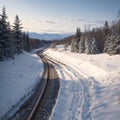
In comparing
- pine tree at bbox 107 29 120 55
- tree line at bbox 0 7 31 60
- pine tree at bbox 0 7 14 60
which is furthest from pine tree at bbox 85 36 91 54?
pine tree at bbox 0 7 14 60

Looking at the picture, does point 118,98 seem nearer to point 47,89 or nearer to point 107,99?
point 107,99

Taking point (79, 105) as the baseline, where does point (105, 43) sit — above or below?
above

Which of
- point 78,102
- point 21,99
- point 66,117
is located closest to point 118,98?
point 78,102

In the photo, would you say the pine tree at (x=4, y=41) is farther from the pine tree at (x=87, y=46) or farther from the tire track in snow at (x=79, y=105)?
the tire track in snow at (x=79, y=105)

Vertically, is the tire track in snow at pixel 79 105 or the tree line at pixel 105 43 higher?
the tree line at pixel 105 43

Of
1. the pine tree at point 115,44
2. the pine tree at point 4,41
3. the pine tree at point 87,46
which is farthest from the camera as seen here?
the pine tree at point 87,46

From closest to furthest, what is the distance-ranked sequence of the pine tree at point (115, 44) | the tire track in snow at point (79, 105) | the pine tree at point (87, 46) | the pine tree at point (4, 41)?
the tire track in snow at point (79, 105) < the pine tree at point (4, 41) < the pine tree at point (115, 44) < the pine tree at point (87, 46)

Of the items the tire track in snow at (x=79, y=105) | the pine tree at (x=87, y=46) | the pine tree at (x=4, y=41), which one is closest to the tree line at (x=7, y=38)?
the pine tree at (x=4, y=41)

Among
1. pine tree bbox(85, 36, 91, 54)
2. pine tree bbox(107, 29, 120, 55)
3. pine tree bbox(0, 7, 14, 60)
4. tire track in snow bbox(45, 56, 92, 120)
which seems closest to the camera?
tire track in snow bbox(45, 56, 92, 120)

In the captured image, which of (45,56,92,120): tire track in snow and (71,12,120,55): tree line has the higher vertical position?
(71,12,120,55): tree line

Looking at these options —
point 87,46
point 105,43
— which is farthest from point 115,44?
point 87,46

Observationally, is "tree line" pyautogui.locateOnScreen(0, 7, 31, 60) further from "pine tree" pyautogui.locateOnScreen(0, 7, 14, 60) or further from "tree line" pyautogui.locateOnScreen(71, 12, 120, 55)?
"tree line" pyautogui.locateOnScreen(71, 12, 120, 55)

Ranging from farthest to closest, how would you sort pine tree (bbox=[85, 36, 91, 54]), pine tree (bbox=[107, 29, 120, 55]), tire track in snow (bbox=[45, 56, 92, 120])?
pine tree (bbox=[85, 36, 91, 54]), pine tree (bbox=[107, 29, 120, 55]), tire track in snow (bbox=[45, 56, 92, 120])

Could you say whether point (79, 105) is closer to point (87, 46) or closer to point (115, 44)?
point (115, 44)
